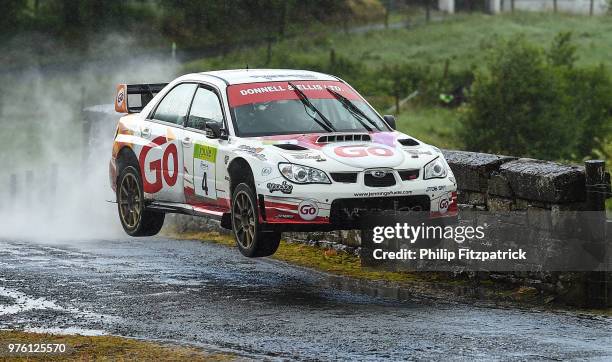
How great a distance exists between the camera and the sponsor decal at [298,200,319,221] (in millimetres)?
11531

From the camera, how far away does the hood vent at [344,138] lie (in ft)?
39.1

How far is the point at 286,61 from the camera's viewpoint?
61.5 meters

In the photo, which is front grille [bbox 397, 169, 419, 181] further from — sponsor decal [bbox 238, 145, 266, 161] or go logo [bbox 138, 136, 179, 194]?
go logo [bbox 138, 136, 179, 194]

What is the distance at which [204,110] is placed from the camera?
13.1 m

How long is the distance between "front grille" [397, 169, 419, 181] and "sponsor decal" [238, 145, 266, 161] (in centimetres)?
120

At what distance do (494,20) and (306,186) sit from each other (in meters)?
66.5

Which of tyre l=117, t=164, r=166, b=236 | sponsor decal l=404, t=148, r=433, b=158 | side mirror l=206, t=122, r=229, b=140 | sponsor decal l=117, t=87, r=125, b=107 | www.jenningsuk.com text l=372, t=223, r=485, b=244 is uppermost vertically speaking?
sponsor decal l=117, t=87, r=125, b=107

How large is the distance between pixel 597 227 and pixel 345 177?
2303mm

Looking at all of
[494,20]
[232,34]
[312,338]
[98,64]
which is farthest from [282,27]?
[312,338]

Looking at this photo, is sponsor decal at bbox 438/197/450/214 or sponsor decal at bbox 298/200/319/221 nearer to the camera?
sponsor decal at bbox 298/200/319/221

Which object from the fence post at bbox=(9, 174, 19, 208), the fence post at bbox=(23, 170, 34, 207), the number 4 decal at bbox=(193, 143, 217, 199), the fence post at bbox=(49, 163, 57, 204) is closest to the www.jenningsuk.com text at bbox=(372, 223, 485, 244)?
the number 4 decal at bbox=(193, 143, 217, 199)

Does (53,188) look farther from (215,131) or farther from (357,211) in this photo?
(357,211)

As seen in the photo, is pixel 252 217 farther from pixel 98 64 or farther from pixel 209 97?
pixel 98 64

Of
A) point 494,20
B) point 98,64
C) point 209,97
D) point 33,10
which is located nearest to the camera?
point 209,97
